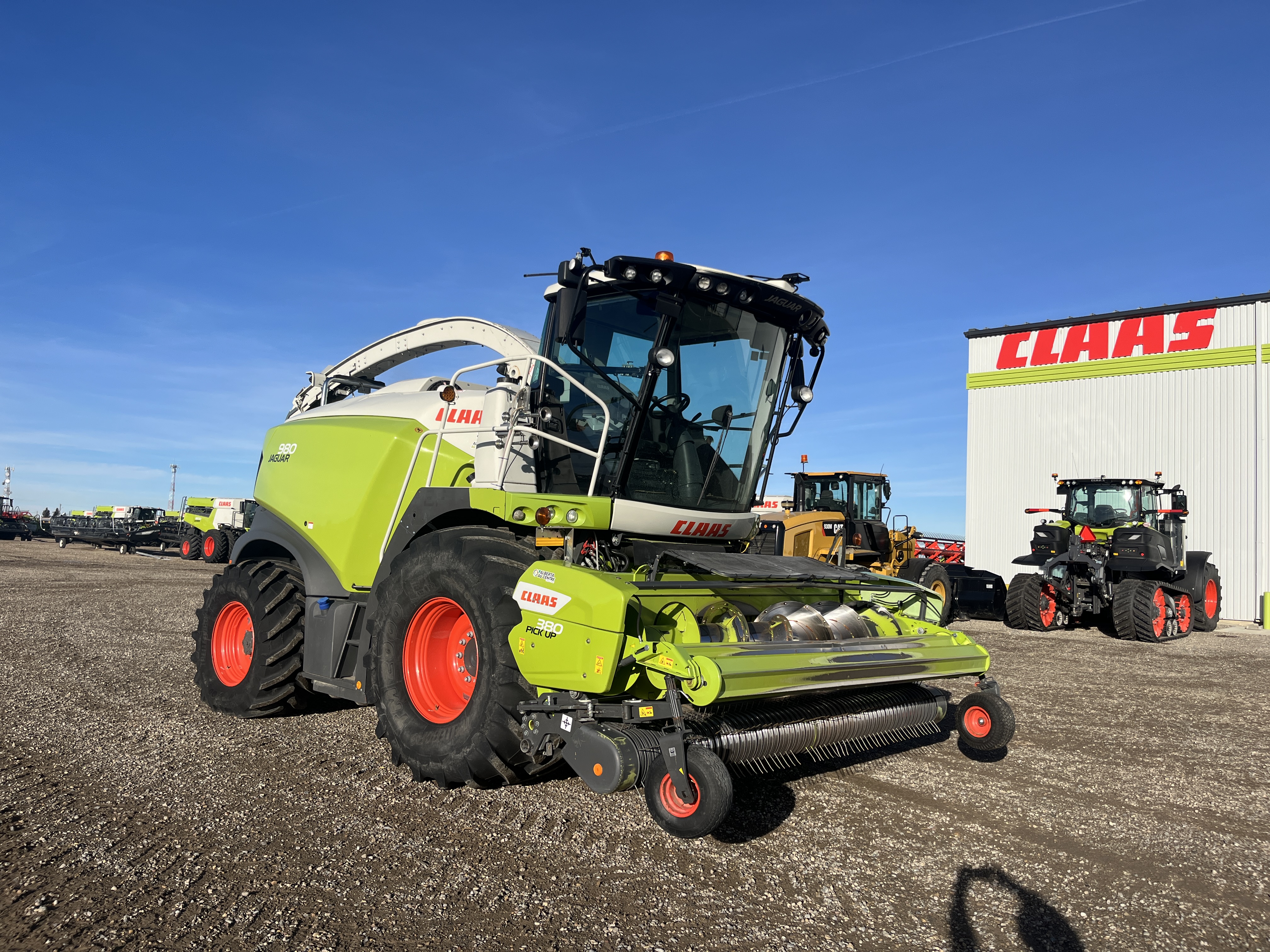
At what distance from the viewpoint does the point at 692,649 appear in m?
3.63

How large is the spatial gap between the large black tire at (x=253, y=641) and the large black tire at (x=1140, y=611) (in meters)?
12.5

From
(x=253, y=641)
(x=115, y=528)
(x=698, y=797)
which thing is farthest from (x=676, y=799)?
(x=115, y=528)

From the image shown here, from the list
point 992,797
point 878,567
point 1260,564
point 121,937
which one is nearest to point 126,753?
point 121,937

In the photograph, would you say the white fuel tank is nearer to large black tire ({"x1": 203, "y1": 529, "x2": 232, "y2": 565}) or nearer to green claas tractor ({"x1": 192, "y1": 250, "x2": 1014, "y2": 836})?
green claas tractor ({"x1": 192, "y1": 250, "x2": 1014, "y2": 836})

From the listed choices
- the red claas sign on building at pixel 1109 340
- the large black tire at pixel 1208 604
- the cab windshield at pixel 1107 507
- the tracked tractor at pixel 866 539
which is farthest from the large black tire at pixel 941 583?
the red claas sign on building at pixel 1109 340

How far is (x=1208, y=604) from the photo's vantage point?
16422 millimetres

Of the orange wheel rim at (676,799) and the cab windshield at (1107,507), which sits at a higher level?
the cab windshield at (1107,507)

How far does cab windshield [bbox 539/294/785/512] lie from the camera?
469cm

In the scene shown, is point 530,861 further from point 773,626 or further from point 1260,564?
point 1260,564

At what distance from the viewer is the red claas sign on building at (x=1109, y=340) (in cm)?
2009

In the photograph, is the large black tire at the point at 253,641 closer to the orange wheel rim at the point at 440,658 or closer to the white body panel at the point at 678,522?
the orange wheel rim at the point at 440,658

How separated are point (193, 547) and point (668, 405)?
28.6 meters

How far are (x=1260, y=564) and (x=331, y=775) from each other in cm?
2084

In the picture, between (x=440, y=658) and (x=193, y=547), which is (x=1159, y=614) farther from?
(x=193, y=547)
